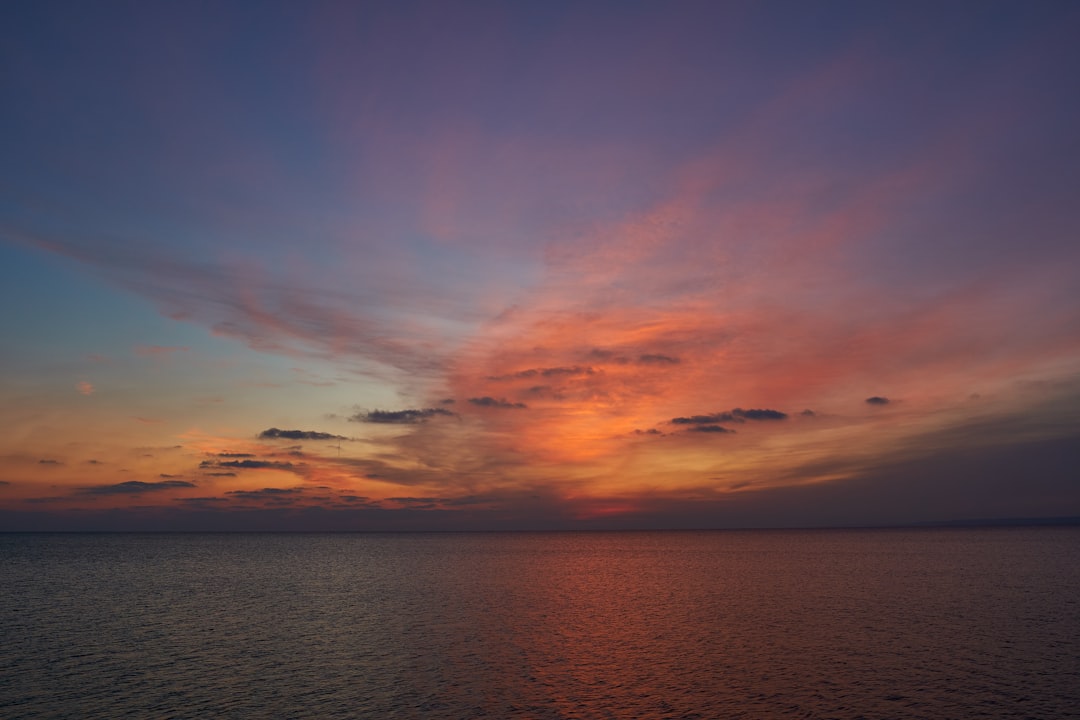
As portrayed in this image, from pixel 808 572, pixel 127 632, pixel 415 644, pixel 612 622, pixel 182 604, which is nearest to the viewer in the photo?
pixel 415 644

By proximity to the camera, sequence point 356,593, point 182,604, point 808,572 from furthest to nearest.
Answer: point 808,572 → point 356,593 → point 182,604

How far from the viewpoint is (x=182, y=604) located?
98.2 meters

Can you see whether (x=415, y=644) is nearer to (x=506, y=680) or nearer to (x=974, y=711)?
(x=506, y=680)

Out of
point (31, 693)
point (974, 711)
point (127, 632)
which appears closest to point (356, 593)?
point (127, 632)

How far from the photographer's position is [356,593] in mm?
114188

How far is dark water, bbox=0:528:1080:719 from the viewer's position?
149ft

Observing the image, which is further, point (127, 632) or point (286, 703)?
point (127, 632)

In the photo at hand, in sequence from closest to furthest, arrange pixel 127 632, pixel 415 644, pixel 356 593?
pixel 415 644, pixel 127 632, pixel 356 593

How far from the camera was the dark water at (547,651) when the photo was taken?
45.5 meters

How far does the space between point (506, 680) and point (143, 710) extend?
973 inches

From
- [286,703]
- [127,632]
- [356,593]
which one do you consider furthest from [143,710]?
[356,593]

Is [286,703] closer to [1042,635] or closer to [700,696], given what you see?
[700,696]

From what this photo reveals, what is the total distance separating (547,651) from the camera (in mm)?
64375

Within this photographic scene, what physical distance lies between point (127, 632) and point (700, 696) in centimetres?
6116
